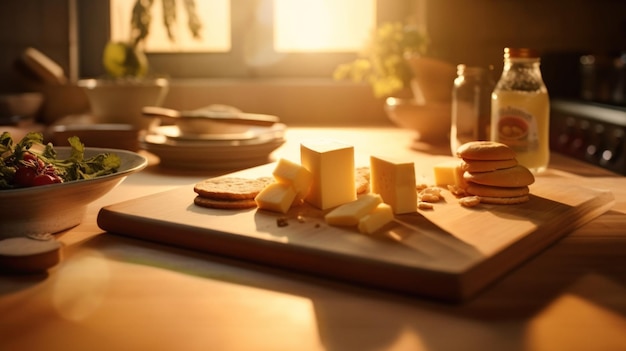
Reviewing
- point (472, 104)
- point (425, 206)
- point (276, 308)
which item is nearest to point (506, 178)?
point (425, 206)

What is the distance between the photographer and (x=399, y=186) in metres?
0.97

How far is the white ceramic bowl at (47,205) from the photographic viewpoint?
33.0 inches

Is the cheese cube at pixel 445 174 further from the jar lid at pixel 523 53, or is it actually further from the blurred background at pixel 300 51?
the blurred background at pixel 300 51

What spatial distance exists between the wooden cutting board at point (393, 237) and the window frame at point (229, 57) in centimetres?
197

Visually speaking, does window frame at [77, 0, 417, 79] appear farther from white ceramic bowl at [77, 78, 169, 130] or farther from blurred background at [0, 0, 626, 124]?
white ceramic bowl at [77, 78, 169, 130]

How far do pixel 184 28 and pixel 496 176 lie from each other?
7.48 feet

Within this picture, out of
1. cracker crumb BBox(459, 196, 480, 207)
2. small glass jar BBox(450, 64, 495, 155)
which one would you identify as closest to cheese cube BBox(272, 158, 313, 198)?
cracker crumb BBox(459, 196, 480, 207)

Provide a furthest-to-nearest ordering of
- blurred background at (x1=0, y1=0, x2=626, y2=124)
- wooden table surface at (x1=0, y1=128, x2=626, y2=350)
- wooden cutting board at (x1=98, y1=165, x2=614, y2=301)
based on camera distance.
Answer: blurred background at (x1=0, y1=0, x2=626, y2=124), wooden cutting board at (x1=98, y1=165, x2=614, y2=301), wooden table surface at (x1=0, y1=128, x2=626, y2=350)

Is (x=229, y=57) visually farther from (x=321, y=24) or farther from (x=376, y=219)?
(x=376, y=219)

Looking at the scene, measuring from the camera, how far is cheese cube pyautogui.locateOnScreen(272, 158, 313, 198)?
98 cm

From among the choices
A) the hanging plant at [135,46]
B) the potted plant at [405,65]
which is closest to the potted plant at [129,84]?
the hanging plant at [135,46]

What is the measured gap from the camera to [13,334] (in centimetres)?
61

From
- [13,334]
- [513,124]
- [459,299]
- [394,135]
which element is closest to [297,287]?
[459,299]

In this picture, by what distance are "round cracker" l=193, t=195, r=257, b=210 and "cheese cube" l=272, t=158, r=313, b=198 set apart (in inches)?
2.2
